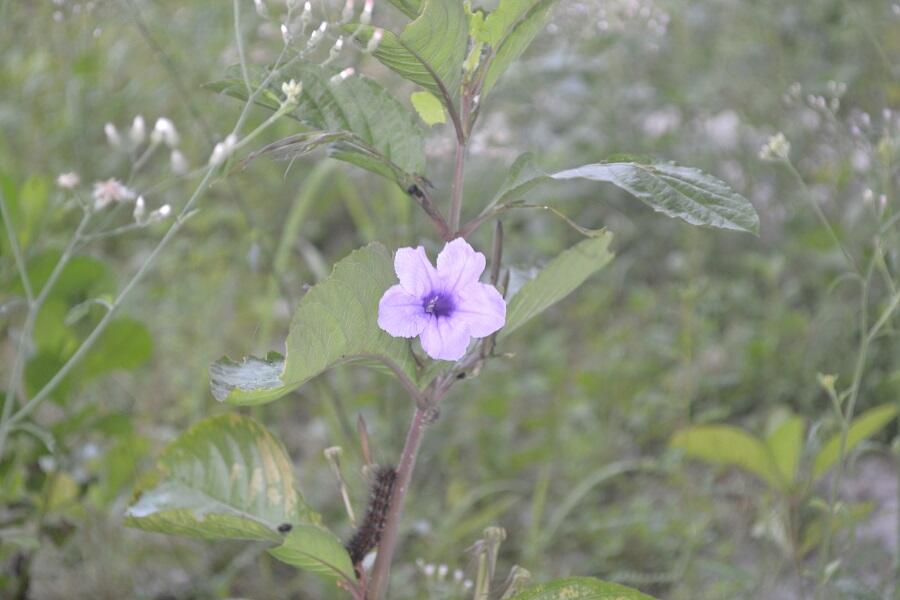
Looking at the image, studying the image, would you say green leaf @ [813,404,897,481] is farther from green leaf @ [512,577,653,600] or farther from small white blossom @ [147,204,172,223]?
small white blossom @ [147,204,172,223]

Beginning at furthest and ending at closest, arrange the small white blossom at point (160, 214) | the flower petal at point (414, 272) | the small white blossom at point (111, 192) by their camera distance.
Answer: the small white blossom at point (111, 192) → the small white blossom at point (160, 214) → the flower petal at point (414, 272)

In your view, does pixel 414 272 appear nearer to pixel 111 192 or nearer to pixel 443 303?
pixel 443 303

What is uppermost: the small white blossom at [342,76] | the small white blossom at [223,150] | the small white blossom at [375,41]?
the small white blossom at [375,41]

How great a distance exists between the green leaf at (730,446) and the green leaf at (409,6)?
1050mm

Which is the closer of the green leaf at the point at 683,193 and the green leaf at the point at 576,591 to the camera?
the green leaf at the point at 683,193

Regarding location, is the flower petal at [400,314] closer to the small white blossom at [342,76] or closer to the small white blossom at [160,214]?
the small white blossom at [342,76]

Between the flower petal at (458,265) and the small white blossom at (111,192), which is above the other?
the flower petal at (458,265)

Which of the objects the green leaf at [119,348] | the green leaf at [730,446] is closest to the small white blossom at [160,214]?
the green leaf at [119,348]

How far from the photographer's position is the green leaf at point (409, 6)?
100 cm

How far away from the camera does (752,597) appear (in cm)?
183

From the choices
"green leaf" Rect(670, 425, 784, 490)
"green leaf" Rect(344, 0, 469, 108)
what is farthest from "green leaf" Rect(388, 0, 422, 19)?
"green leaf" Rect(670, 425, 784, 490)

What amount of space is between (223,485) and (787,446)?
1.04m

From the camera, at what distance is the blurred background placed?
180cm

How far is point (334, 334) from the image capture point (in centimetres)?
93
